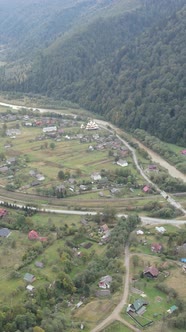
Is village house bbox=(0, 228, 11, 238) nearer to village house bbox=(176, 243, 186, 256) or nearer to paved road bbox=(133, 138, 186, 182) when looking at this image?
village house bbox=(176, 243, 186, 256)

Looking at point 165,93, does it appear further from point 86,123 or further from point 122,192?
point 122,192

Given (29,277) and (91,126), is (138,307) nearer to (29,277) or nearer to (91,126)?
(29,277)

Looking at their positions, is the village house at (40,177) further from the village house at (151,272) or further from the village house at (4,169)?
the village house at (151,272)

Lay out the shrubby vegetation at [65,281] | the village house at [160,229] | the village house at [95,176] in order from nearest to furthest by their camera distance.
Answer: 1. the shrubby vegetation at [65,281]
2. the village house at [160,229]
3. the village house at [95,176]

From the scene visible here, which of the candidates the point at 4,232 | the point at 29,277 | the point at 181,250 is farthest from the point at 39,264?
the point at 181,250

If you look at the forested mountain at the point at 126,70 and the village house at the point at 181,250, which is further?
the forested mountain at the point at 126,70

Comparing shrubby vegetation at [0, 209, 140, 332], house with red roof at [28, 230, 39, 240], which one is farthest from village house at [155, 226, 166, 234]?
house with red roof at [28, 230, 39, 240]

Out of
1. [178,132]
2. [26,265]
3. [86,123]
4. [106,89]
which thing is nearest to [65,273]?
[26,265]

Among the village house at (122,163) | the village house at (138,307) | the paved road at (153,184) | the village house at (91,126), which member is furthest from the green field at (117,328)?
the village house at (91,126)

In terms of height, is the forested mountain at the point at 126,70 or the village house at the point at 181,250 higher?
the forested mountain at the point at 126,70
